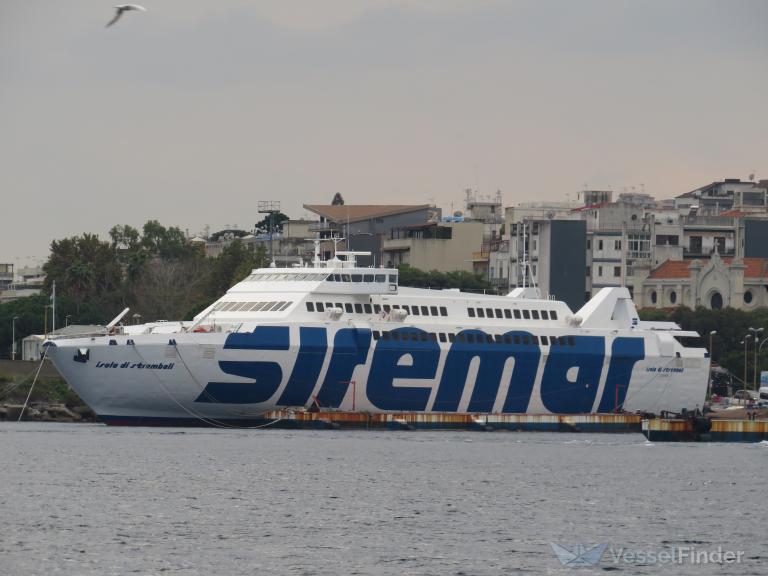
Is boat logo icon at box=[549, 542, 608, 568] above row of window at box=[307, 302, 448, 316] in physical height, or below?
below

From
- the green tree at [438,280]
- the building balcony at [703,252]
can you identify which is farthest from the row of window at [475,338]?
the building balcony at [703,252]

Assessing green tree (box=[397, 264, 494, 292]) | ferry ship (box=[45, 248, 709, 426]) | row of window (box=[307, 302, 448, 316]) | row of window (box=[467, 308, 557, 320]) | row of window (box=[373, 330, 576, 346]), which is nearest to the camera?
ferry ship (box=[45, 248, 709, 426])

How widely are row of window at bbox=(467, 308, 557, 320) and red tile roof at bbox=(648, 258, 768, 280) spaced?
56041mm

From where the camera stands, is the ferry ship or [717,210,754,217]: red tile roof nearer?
the ferry ship

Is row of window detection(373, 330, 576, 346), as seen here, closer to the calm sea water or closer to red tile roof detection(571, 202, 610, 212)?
the calm sea water

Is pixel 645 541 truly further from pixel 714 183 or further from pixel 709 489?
pixel 714 183

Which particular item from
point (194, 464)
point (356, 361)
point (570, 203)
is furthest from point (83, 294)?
point (194, 464)

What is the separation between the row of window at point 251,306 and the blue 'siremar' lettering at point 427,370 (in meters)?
2.17

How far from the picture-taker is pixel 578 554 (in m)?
42.2

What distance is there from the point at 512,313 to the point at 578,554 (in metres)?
42.3

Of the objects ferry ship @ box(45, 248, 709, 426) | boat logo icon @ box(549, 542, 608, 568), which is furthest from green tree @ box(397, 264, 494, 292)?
boat logo icon @ box(549, 542, 608, 568)

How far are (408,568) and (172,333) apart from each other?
125 feet

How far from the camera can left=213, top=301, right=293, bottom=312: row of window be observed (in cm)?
7975

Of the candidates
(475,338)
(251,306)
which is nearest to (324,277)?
(251,306)
